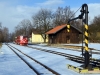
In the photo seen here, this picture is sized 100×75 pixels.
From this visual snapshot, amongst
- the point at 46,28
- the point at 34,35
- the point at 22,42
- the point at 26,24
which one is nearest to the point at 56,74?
the point at 22,42

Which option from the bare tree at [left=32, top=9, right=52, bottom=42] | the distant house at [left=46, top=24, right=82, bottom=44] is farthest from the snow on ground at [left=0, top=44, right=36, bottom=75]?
the bare tree at [left=32, top=9, right=52, bottom=42]

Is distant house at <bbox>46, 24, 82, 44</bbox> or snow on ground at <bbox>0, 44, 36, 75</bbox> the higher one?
distant house at <bbox>46, 24, 82, 44</bbox>

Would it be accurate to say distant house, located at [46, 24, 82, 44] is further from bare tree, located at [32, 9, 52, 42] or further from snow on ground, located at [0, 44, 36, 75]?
snow on ground, located at [0, 44, 36, 75]

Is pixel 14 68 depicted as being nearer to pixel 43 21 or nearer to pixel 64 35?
pixel 64 35

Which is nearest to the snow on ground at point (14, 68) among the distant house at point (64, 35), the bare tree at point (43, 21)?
the distant house at point (64, 35)

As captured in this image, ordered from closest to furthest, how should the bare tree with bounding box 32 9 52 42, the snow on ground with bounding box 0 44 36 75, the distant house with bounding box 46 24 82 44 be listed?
the snow on ground with bounding box 0 44 36 75
the distant house with bounding box 46 24 82 44
the bare tree with bounding box 32 9 52 42

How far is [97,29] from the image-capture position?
253ft

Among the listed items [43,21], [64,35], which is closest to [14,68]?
[64,35]

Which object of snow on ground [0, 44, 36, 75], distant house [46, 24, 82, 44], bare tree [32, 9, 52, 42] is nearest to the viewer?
snow on ground [0, 44, 36, 75]

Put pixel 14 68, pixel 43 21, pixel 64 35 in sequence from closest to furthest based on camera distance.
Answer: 1. pixel 14 68
2. pixel 64 35
3. pixel 43 21

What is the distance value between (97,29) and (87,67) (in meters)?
68.4

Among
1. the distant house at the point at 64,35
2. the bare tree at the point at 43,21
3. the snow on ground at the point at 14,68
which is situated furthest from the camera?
the bare tree at the point at 43,21

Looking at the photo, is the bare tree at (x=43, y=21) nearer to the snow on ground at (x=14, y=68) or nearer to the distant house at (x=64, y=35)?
the distant house at (x=64, y=35)

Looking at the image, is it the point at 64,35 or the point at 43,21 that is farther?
the point at 43,21
